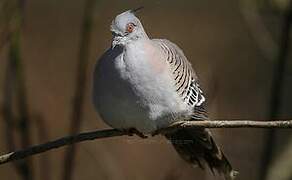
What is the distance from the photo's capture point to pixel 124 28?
1.94 meters

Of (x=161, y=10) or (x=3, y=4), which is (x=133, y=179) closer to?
(x=161, y=10)

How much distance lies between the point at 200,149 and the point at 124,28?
0.66 meters

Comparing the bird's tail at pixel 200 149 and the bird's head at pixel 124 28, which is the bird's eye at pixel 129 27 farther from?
the bird's tail at pixel 200 149

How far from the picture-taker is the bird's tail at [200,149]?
243cm

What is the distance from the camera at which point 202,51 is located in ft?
14.9

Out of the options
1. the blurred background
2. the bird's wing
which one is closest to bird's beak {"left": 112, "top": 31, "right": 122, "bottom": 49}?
the bird's wing

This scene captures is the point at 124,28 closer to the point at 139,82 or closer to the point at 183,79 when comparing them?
the point at 139,82

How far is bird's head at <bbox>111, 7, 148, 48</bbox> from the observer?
6.34ft

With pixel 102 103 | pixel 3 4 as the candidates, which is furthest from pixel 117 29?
pixel 3 4

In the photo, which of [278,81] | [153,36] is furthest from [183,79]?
[153,36]

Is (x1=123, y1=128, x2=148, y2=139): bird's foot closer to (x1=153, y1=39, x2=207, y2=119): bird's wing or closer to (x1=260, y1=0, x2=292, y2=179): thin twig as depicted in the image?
(x1=153, y1=39, x2=207, y2=119): bird's wing

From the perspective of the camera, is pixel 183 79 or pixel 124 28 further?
pixel 183 79

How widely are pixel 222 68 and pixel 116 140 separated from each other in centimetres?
89

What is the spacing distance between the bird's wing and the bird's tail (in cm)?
17
